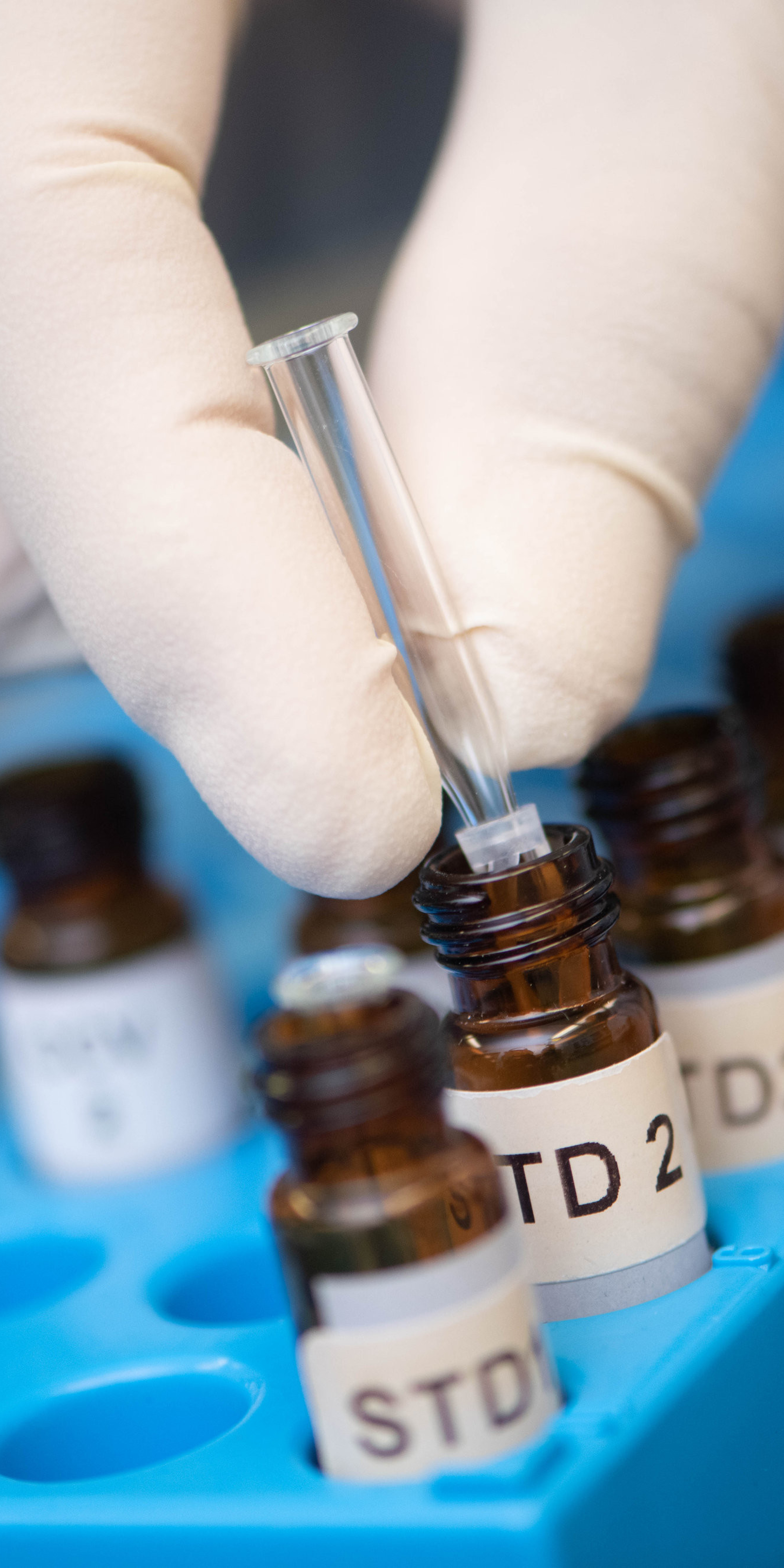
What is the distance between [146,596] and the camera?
351mm

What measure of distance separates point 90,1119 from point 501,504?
1.26 feet

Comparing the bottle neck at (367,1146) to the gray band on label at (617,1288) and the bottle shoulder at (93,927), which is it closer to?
the gray band on label at (617,1288)

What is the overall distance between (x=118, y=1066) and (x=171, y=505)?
37 centimetres

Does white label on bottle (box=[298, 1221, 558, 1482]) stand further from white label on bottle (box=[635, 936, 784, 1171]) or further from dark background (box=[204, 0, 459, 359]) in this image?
dark background (box=[204, 0, 459, 359])

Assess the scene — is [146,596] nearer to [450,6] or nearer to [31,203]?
[31,203]

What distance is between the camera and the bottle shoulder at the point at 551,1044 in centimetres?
38

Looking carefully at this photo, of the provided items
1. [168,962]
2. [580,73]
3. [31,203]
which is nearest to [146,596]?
[31,203]

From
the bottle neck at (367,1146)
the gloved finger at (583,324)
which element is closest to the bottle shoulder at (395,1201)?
the bottle neck at (367,1146)

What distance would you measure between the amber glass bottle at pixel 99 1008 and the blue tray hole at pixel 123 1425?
0.19 meters

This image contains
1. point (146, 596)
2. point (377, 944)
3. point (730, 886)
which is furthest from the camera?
point (377, 944)

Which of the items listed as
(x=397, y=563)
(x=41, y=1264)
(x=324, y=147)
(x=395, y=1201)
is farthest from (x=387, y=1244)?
(x=324, y=147)

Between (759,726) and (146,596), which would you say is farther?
(759,726)

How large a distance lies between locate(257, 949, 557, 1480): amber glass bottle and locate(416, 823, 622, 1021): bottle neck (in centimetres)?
5

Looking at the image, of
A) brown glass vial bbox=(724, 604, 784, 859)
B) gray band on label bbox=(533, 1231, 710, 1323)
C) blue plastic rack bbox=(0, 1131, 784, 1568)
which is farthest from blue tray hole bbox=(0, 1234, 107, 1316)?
brown glass vial bbox=(724, 604, 784, 859)
